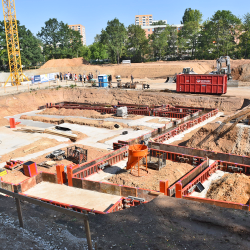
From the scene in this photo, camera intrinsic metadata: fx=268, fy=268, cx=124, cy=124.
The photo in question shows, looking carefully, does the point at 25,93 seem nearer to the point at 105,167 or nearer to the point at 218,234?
the point at 105,167

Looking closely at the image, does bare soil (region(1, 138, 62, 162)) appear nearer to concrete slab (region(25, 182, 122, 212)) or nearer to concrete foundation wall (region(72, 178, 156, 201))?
concrete slab (region(25, 182, 122, 212))

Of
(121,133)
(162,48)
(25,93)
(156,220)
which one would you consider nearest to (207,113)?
(121,133)

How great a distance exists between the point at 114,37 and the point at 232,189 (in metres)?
63.5

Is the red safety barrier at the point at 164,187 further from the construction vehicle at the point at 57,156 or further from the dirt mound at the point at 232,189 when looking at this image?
the construction vehicle at the point at 57,156

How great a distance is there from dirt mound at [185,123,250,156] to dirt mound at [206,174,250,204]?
304 cm

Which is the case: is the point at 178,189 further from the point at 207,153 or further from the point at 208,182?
the point at 207,153

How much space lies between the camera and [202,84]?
31.5m

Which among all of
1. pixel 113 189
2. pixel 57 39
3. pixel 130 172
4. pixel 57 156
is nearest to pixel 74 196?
pixel 113 189

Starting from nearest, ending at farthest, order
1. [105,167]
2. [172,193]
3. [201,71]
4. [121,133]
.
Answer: [172,193] → [105,167] → [121,133] → [201,71]

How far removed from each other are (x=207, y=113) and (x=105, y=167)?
1438cm

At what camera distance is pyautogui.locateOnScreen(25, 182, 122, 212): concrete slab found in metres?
11.3

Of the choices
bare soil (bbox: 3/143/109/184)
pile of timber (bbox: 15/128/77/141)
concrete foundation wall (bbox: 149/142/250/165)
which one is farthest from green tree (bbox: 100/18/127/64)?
concrete foundation wall (bbox: 149/142/250/165)

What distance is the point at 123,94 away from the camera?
36.6m

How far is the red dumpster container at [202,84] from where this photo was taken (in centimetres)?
3022
